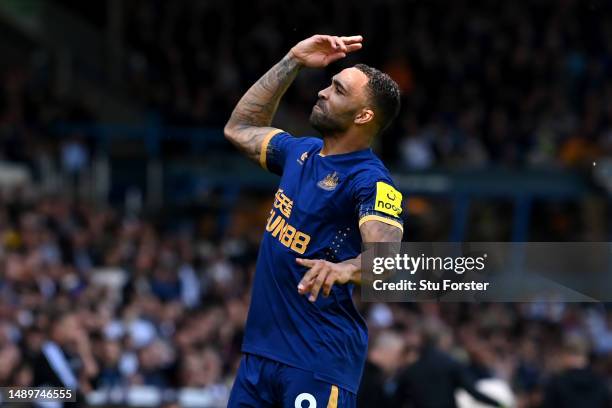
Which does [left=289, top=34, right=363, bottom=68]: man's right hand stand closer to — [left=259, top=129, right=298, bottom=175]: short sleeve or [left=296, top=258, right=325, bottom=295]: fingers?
[left=259, top=129, right=298, bottom=175]: short sleeve

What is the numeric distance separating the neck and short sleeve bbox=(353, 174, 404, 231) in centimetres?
25

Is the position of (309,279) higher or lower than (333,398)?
higher

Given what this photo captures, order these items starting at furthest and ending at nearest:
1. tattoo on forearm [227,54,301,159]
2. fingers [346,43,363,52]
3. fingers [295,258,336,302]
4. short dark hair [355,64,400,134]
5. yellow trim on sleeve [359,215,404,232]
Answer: tattoo on forearm [227,54,301,159], fingers [346,43,363,52], short dark hair [355,64,400,134], yellow trim on sleeve [359,215,404,232], fingers [295,258,336,302]

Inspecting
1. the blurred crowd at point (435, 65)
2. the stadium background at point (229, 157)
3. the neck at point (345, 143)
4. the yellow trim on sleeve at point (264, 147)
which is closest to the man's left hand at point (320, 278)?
the neck at point (345, 143)

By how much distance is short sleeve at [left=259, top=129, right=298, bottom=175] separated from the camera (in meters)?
6.61

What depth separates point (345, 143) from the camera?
6285 mm

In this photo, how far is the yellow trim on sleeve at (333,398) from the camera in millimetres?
6129

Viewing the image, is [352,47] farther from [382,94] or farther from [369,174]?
[369,174]

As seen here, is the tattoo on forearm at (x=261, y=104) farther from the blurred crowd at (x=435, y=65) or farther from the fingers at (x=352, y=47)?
the blurred crowd at (x=435, y=65)

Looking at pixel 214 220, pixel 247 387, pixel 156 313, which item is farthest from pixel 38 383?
pixel 214 220

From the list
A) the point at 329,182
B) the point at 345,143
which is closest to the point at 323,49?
the point at 345,143

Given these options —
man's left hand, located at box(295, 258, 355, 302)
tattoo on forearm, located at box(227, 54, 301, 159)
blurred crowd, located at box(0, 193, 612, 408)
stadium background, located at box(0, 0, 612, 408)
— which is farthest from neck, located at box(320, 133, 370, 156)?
stadium background, located at box(0, 0, 612, 408)

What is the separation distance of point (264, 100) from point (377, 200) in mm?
1277

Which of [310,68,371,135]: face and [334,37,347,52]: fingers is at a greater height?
[334,37,347,52]: fingers
